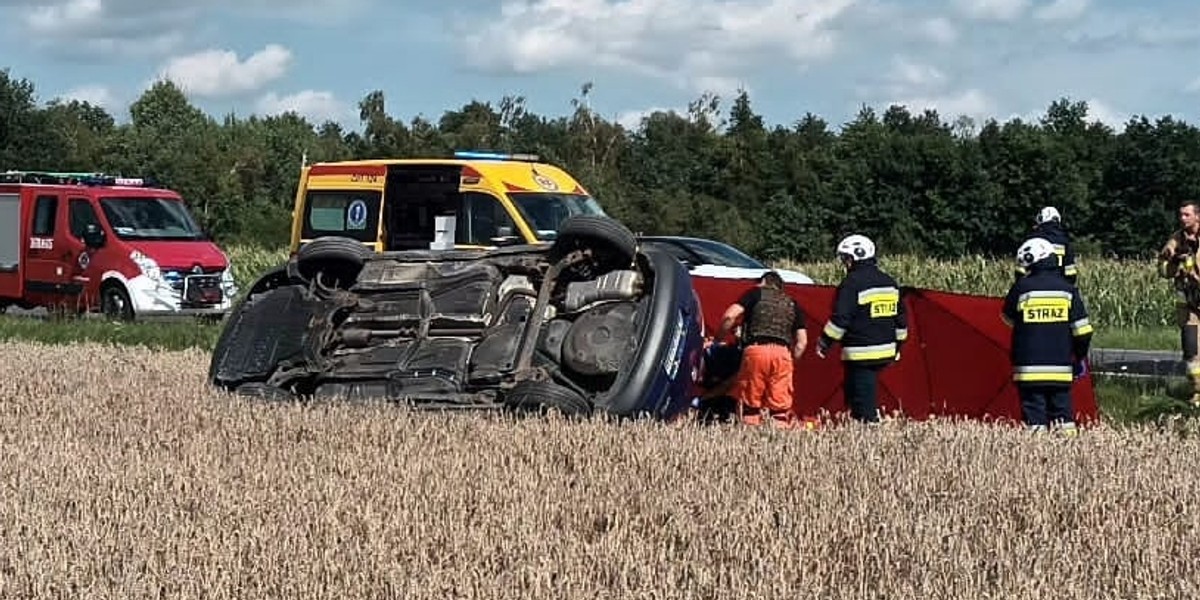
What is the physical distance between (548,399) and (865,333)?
2314 mm

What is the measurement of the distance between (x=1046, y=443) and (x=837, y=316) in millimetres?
2127

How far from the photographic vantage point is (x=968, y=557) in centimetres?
562

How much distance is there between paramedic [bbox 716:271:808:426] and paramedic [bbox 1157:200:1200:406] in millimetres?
4453

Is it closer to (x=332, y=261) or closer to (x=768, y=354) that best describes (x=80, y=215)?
(x=332, y=261)

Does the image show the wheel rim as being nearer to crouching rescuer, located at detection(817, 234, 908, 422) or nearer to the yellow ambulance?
the yellow ambulance

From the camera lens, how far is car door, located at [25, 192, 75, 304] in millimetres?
21297

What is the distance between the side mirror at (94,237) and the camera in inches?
822

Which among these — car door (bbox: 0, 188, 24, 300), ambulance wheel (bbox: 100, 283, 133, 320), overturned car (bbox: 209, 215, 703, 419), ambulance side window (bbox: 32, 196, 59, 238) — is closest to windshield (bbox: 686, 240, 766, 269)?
overturned car (bbox: 209, 215, 703, 419)

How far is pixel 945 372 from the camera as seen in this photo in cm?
1104

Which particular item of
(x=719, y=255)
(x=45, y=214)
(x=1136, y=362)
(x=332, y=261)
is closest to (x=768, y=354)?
(x=332, y=261)

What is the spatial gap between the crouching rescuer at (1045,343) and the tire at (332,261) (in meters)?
4.41

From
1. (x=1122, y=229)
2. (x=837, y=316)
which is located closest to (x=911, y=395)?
(x=837, y=316)

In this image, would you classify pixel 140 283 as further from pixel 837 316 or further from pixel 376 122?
pixel 376 122

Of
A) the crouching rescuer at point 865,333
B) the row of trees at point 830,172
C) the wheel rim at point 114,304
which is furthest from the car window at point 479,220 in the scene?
the row of trees at point 830,172
